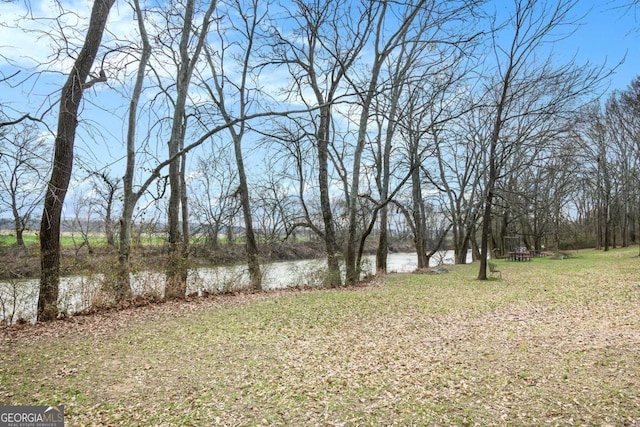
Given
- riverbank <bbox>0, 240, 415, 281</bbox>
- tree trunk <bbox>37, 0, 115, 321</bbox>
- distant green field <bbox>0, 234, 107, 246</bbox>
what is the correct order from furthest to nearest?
distant green field <bbox>0, 234, 107, 246</bbox>
riverbank <bbox>0, 240, 415, 281</bbox>
tree trunk <bbox>37, 0, 115, 321</bbox>

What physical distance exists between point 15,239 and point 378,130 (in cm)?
1236

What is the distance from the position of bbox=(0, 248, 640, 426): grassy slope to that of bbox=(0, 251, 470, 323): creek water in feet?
1.95

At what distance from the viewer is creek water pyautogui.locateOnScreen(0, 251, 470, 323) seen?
6.57 meters

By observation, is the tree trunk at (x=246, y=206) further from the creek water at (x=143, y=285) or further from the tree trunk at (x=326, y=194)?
the tree trunk at (x=326, y=194)

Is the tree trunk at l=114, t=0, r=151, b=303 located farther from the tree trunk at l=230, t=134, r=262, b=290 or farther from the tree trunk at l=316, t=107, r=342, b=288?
the tree trunk at l=316, t=107, r=342, b=288

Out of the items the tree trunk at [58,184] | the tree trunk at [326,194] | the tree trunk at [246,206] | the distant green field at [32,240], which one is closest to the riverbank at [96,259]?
the distant green field at [32,240]

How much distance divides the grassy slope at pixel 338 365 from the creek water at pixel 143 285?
1.95 ft

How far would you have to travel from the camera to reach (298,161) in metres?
13.3

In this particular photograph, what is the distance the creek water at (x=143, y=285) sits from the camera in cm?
657

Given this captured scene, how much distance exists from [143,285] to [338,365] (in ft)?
17.6

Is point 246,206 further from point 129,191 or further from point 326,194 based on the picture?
point 129,191

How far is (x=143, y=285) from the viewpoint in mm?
8195

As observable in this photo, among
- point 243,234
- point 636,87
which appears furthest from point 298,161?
point 636,87

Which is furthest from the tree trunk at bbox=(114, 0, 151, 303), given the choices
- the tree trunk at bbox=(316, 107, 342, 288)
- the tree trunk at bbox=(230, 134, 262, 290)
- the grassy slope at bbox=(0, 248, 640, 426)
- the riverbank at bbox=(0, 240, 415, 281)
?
the tree trunk at bbox=(316, 107, 342, 288)
